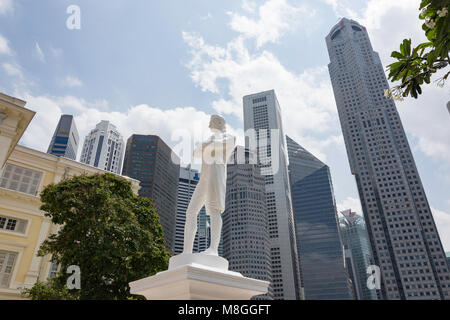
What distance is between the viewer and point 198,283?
14.1ft

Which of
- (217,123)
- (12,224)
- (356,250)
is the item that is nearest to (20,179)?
(12,224)

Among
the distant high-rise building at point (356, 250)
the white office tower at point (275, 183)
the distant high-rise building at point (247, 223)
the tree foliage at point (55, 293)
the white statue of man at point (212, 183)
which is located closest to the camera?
the white statue of man at point (212, 183)

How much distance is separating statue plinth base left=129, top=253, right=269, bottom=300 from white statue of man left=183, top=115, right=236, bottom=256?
0.75 metres

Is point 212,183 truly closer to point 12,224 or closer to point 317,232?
point 12,224

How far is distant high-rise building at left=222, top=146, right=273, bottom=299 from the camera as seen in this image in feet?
420

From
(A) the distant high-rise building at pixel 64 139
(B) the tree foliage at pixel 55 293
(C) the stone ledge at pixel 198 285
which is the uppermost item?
(A) the distant high-rise building at pixel 64 139

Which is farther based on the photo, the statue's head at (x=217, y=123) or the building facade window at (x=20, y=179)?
the building facade window at (x=20, y=179)

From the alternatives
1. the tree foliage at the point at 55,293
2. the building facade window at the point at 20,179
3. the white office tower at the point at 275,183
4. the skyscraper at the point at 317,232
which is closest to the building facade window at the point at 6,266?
the building facade window at the point at 20,179

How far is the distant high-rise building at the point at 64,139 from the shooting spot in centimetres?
12075

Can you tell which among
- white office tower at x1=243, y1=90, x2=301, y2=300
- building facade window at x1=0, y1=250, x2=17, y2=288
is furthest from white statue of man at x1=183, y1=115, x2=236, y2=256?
white office tower at x1=243, y1=90, x2=301, y2=300

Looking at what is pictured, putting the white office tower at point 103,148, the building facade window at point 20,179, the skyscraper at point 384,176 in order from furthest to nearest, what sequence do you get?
the white office tower at point 103,148, the skyscraper at point 384,176, the building facade window at point 20,179

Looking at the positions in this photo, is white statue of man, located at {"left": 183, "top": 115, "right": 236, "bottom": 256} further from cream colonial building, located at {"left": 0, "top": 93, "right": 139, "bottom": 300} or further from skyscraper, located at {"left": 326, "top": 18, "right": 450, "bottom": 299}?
skyscraper, located at {"left": 326, "top": 18, "right": 450, "bottom": 299}

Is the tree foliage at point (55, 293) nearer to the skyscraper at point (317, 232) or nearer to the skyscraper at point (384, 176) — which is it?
the skyscraper at point (384, 176)

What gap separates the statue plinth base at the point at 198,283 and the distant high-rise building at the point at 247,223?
4598 inches
